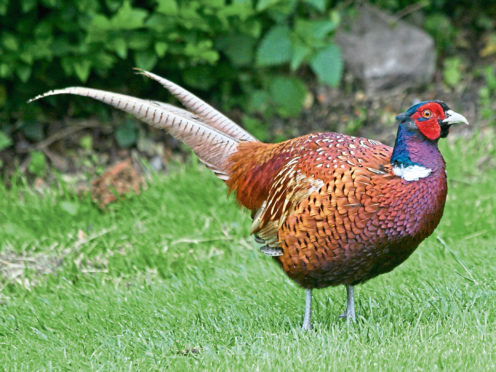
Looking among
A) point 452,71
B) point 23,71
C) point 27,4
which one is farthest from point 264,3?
point 452,71

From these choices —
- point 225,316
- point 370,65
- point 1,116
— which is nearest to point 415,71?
point 370,65

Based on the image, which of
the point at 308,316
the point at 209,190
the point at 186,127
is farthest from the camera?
→ the point at 209,190

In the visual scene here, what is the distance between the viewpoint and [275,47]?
6.39 metres

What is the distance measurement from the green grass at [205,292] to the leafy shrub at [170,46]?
0.95 m

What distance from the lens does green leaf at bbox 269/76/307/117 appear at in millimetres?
6648

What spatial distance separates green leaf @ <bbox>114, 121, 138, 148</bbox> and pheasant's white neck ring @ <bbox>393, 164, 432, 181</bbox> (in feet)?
12.8

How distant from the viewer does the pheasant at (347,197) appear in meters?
3.34

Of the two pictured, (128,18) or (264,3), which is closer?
(128,18)

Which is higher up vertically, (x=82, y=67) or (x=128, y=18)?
(x=128, y=18)

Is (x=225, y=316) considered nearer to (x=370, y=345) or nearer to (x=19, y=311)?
(x=370, y=345)

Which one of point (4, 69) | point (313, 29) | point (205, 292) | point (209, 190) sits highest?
point (313, 29)

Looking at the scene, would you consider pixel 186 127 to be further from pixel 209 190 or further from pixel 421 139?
pixel 209 190

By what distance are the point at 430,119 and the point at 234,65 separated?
3577mm

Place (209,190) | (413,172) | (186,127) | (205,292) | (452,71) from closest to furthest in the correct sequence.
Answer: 1. (413,172)
2. (186,127)
3. (205,292)
4. (209,190)
5. (452,71)
